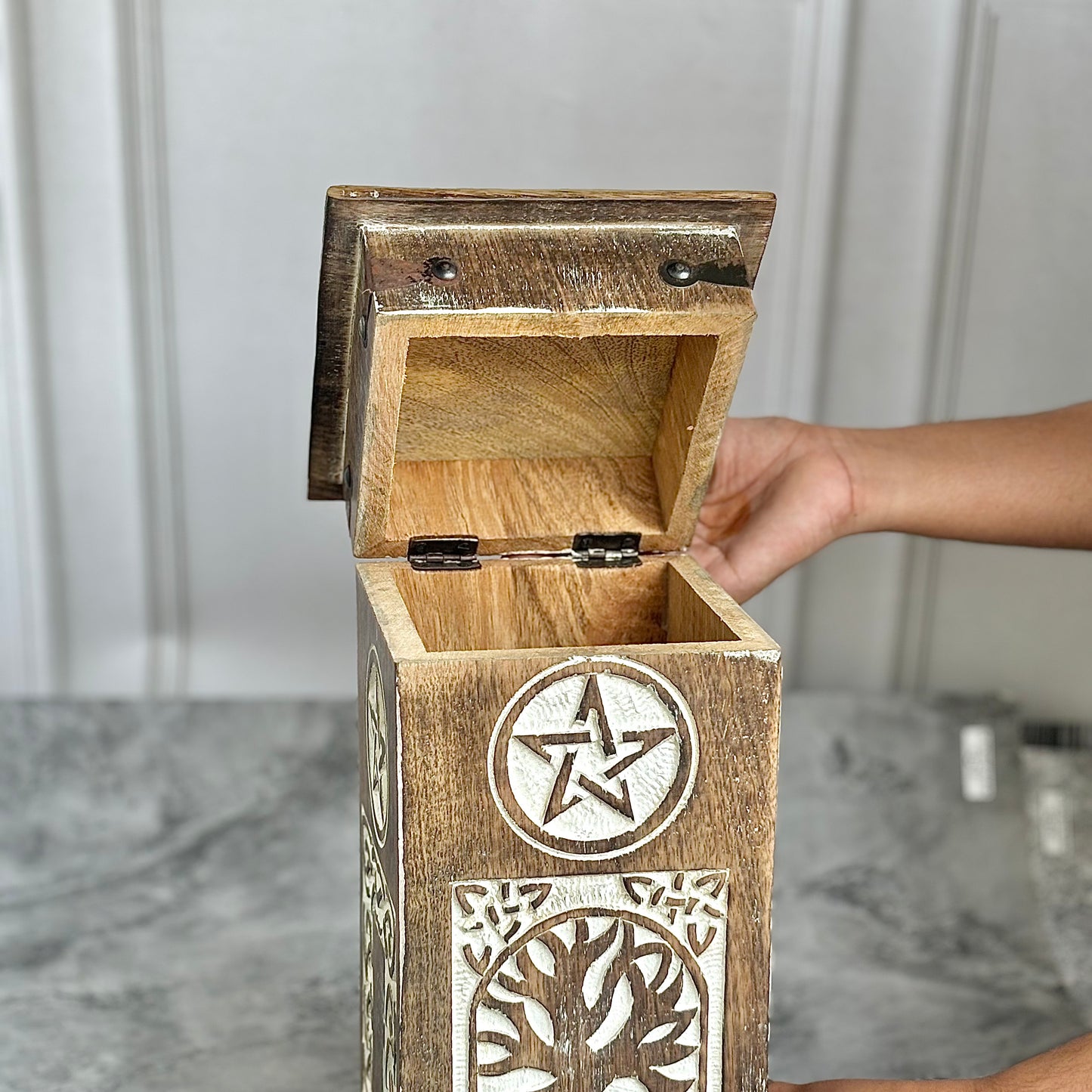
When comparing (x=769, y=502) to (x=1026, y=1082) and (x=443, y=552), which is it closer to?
(x=443, y=552)

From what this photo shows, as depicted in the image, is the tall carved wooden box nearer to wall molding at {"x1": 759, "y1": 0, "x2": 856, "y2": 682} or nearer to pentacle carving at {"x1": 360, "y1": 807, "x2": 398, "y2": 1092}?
pentacle carving at {"x1": 360, "y1": 807, "x2": 398, "y2": 1092}

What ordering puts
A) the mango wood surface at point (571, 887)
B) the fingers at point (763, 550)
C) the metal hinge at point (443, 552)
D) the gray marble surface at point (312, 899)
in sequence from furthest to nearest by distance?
1. the gray marble surface at point (312, 899)
2. the fingers at point (763, 550)
3. the metal hinge at point (443, 552)
4. the mango wood surface at point (571, 887)

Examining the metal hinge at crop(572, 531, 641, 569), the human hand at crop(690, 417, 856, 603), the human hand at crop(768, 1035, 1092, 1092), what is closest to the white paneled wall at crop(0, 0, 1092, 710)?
the human hand at crop(690, 417, 856, 603)

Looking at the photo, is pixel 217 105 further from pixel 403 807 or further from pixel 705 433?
pixel 403 807

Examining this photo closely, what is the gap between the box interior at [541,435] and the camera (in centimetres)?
113

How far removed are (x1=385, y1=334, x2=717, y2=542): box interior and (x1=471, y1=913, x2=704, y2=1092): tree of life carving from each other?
36 centimetres

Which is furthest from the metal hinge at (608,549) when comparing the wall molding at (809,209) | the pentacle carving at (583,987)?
the wall molding at (809,209)

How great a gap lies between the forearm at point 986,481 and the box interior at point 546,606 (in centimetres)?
35

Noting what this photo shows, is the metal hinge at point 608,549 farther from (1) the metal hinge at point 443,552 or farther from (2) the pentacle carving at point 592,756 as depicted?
(2) the pentacle carving at point 592,756

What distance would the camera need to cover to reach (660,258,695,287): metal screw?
985 mm

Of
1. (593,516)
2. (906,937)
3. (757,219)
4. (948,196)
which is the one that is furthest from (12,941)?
(948,196)

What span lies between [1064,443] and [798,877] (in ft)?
2.38

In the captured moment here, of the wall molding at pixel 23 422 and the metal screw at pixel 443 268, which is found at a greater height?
the wall molding at pixel 23 422

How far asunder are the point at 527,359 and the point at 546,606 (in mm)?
205
